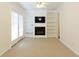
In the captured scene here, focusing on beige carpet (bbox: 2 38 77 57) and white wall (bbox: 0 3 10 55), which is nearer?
white wall (bbox: 0 3 10 55)

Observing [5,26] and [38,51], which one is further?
[38,51]

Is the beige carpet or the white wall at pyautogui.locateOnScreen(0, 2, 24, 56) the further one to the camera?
the beige carpet

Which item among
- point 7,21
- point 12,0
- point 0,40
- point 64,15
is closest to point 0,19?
point 7,21

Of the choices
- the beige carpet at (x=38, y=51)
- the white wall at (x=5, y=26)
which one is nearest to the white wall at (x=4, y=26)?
the white wall at (x=5, y=26)

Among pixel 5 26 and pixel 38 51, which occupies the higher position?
pixel 5 26

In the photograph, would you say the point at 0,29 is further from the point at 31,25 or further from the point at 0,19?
the point at 31,25

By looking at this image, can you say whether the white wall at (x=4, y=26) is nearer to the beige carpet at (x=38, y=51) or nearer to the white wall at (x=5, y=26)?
the white wall at (x=5, y=26)

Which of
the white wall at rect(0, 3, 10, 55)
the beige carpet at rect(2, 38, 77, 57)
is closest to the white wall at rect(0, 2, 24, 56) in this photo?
the white wall at rect(0, 3, 10, 55)

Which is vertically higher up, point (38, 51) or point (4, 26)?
point (4, 26)

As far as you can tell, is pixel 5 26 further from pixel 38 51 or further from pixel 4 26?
pixel 38 51

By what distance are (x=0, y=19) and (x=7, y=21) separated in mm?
64

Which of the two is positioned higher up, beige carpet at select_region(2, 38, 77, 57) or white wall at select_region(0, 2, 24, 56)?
white wall at select_region(0, 2, 24, 56)

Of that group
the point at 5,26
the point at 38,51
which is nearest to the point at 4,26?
the point at 5,26

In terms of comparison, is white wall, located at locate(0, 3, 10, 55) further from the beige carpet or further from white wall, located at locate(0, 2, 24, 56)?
the beige carpet
